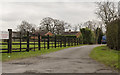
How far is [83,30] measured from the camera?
4388 cm

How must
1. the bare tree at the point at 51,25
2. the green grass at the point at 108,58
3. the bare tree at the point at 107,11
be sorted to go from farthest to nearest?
1. the bare tree at the point at 51,25
2. the bare tree at the point at 107,11
3. the green grass at the point at 108,58

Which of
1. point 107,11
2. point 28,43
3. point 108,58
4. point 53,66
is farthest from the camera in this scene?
point 107,11

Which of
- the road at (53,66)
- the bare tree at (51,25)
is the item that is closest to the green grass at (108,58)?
the road at (53,66)

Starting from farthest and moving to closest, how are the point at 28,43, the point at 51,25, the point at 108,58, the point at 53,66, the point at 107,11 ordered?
the point at 51,25 < the point at 107,11 < the point at 28,43 < the point at 108,58 < the point at 53,66

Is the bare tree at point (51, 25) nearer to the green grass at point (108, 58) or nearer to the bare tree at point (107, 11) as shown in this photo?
the bare tree at point (107, 11)

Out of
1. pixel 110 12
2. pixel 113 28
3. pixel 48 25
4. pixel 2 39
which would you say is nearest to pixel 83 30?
pixel 110 12

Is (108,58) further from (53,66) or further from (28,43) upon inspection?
(28,43)

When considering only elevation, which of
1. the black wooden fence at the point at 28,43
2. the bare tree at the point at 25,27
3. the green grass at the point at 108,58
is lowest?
the green grass at the point at 108,58

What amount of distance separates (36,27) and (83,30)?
152 feet

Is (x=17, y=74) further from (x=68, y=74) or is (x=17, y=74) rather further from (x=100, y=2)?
(x=100, y=2)

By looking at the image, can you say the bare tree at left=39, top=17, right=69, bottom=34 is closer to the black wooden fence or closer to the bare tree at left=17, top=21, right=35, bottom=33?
the bare tree at left=17, top=21, right=35, bottom=33

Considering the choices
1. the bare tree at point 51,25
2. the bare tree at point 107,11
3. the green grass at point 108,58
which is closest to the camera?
the green grass at point 108,58

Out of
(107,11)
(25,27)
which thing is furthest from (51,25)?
(107,11)

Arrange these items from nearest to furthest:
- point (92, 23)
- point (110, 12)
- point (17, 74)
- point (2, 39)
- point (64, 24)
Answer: point (17, 74) → point (2, 39) → point (110, 12) → point (92, 23) → point (64, 24)
